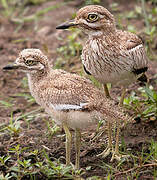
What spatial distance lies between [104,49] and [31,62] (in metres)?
0.66

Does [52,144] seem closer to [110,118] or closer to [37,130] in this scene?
[37,130]

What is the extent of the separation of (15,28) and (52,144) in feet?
10.3

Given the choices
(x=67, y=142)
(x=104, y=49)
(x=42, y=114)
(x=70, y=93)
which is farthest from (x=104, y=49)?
(x=42, y=114)

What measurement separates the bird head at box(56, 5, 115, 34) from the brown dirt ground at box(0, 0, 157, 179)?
975mm

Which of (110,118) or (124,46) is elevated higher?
(124,46)

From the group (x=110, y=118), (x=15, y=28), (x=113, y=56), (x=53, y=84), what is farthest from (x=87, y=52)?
(x=15, y=28)

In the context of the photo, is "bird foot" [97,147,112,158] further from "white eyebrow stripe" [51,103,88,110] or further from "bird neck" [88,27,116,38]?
"bird neck" [88,27,116,38]

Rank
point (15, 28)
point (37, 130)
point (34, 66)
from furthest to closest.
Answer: point (15, 28), point (37, 130), point (34, 66)

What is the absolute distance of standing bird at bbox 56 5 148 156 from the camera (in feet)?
12.5

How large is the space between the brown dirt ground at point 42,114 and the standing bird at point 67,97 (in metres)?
0.28

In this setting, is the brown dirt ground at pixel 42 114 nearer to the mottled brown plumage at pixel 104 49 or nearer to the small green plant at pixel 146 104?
the small green plant at pixel 146 104

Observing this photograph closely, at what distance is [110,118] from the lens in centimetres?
346

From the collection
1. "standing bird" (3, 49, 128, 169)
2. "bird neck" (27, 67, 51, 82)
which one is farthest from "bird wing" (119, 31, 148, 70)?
"bird neck" (27, 67, 51, 82)

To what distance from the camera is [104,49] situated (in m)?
3.81
